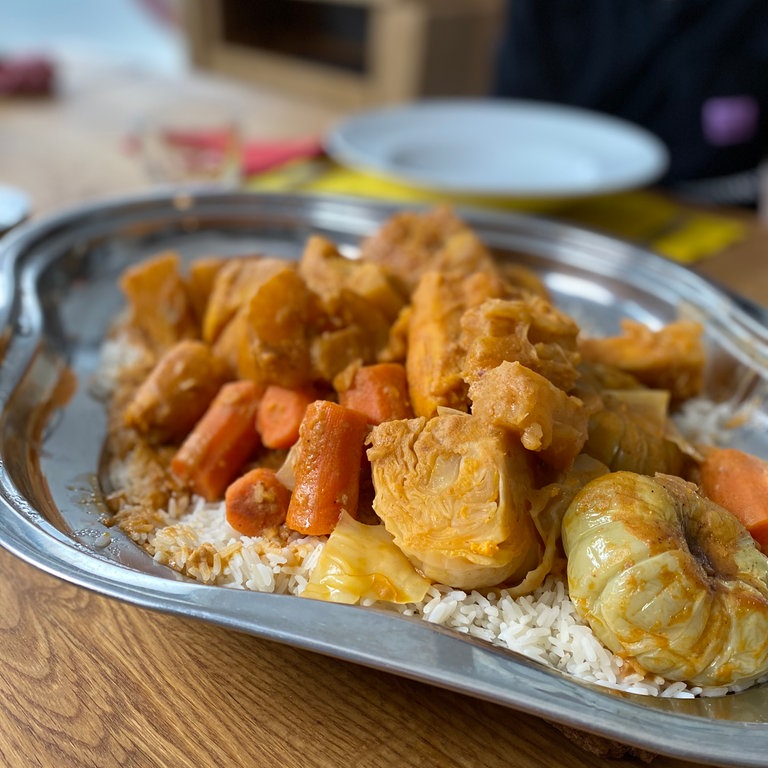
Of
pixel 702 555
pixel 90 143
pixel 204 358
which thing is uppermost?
pixel 702 555

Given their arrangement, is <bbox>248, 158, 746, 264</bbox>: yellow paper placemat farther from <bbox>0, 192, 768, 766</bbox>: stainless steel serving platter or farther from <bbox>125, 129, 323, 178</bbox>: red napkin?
<bbox>0, 192, 768, 766</bbox>: stainless steel serving platter

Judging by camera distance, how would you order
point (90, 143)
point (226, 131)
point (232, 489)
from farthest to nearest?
1. point (90, 143)
2. point (226, 131)
3. point (232, 489)

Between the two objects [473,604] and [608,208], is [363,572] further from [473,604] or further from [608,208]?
[608,208]

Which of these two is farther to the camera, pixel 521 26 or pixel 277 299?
pixel 521 26

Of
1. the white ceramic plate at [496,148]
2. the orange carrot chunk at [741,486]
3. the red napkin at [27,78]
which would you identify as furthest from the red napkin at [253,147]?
the orange carrot chunk at [741,486]

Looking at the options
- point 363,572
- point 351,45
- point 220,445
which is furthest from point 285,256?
point 351,45

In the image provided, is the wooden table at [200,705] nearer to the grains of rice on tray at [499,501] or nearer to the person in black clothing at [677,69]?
the grains of rice on tray at [499,501]

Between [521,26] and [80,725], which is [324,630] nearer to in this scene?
[80,725]

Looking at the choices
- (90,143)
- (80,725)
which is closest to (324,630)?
(80,725)
